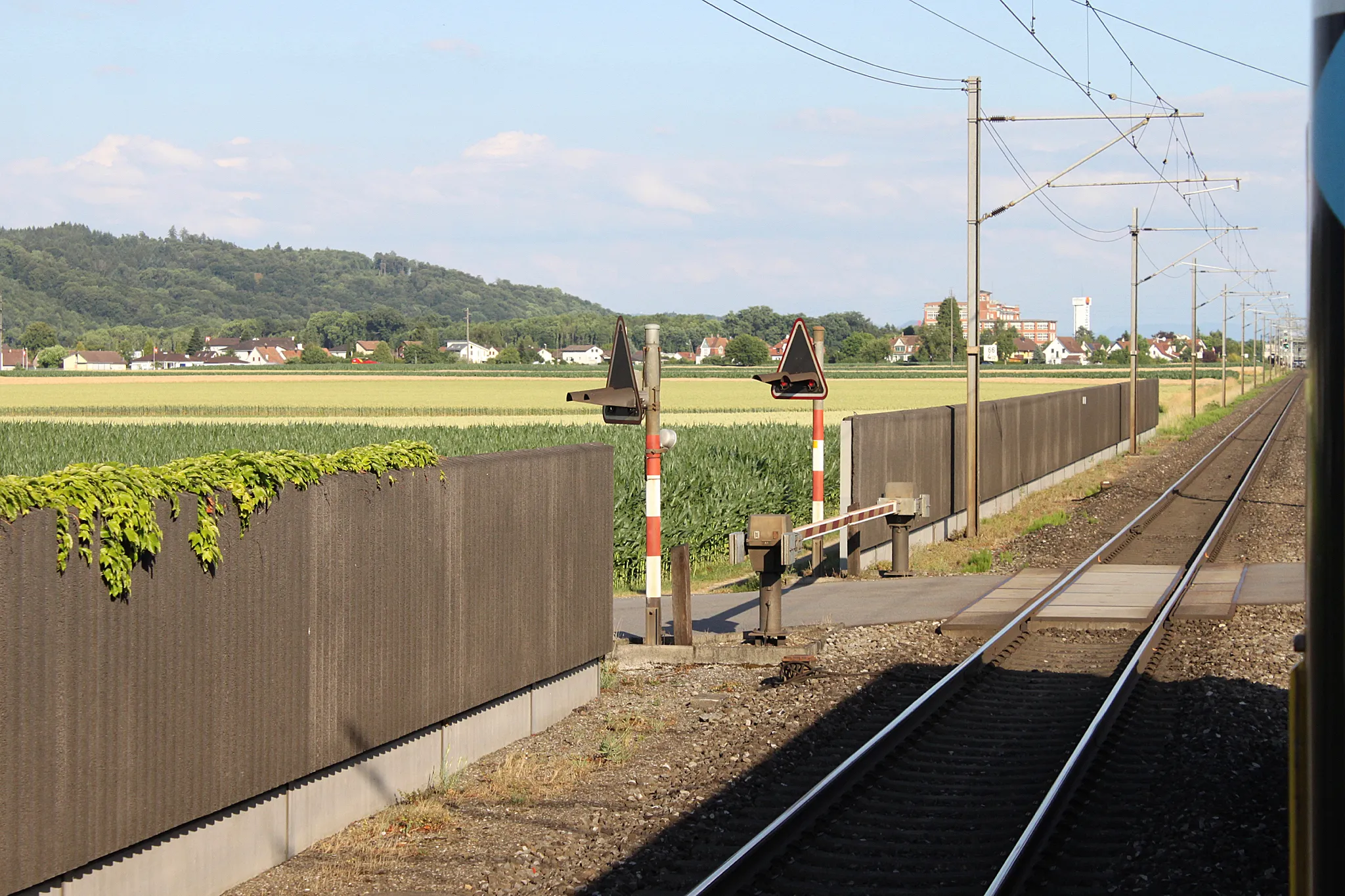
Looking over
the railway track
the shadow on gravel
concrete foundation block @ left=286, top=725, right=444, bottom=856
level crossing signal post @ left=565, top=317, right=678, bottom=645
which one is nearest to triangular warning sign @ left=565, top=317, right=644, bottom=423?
level crossing signal post @ left=565, top=317, right=678, bottom=645

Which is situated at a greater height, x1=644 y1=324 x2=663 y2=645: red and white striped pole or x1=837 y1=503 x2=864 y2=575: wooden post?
x1=644 y1=324 x2=663 y2=645: red and white striped pole

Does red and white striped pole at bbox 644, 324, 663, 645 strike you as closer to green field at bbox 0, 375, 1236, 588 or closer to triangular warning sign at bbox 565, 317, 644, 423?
triangular warning sign at bbox 565, 317, 644, 423

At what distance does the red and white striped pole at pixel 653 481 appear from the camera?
12.7 metres

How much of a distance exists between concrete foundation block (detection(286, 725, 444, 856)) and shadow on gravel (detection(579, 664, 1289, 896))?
1.82 metres

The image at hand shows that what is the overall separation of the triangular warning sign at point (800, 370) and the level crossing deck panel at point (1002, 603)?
3247 mm

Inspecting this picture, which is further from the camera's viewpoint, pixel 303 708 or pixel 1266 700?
pixel 1266 700

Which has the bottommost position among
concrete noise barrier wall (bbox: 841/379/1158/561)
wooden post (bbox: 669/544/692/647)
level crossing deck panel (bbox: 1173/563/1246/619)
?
level crossing deck panel (bbox: 1173/563/1246/619)

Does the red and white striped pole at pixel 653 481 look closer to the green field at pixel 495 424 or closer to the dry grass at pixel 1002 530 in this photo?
the green field at pixel 495 424

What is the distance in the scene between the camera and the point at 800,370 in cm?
1689

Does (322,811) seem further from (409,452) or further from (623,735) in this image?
(623,735)

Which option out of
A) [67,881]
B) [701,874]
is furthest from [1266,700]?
[67,881]

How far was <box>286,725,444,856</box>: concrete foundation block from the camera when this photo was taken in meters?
7.51

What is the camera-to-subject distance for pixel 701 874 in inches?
269

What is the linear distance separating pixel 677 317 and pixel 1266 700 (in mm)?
188321
